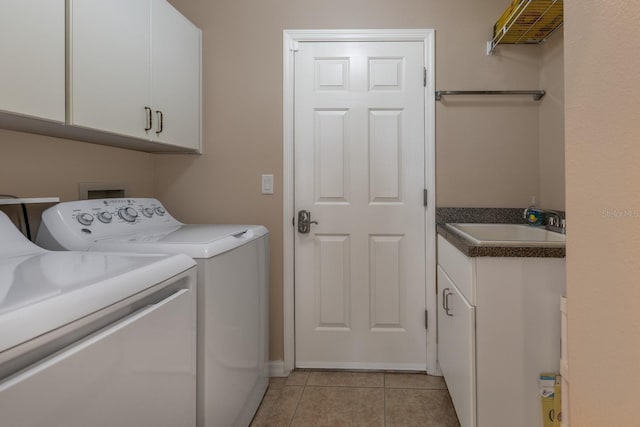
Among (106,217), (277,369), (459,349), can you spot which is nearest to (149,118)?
(106,217)

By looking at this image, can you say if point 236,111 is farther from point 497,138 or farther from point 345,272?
point 497,138

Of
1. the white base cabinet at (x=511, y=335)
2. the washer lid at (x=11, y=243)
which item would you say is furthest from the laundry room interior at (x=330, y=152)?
the washer lid at (x=11, y=243)

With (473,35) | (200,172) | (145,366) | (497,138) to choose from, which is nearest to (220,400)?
(145,366)

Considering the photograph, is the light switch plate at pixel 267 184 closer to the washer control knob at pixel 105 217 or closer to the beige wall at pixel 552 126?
the washer control knob at pixel 105 217

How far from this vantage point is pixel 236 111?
7.53ft

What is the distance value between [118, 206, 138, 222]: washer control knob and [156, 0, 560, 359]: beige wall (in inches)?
20.1

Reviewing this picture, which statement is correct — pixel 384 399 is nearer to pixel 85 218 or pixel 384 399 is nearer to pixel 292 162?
pixel 292 162

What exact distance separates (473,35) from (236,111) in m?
1.47

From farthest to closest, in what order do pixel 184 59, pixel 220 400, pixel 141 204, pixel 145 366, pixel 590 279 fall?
pixel 184 59, pixel 141 204, pixel 220 400, pixel 145 366, pixel 590 279

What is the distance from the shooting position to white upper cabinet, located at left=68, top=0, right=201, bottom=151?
52.0 inches

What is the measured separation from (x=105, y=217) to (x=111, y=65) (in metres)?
0.63

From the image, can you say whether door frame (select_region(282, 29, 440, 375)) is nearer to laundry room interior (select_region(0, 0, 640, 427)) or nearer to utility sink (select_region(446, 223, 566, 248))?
laundry room interior (select_region(0, 0, 640, 427))

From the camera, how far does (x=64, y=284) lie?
808 millimetres

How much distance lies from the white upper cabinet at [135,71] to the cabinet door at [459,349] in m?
1.57
